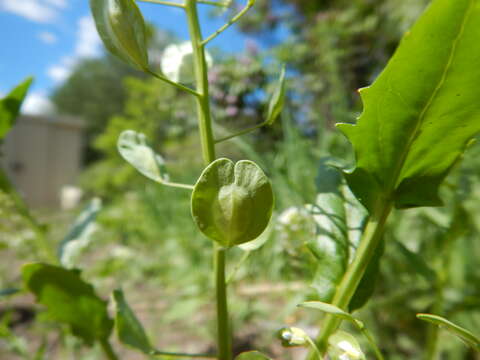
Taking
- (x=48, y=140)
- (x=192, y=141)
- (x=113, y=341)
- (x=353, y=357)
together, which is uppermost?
(x=48, y=140)

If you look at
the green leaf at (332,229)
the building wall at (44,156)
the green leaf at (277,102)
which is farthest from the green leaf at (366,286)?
the building wall at (44,156)

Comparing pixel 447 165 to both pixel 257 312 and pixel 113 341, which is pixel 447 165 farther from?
pixel 113 341

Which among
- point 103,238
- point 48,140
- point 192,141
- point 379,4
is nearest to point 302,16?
point 379,4

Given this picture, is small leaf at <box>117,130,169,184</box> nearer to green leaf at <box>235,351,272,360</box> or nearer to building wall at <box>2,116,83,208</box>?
green leaf at <box>235,351,272,360</box>

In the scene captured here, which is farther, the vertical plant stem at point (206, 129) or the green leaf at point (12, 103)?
the green leaf at point (12, 103)

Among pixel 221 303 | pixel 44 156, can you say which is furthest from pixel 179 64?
pixel 44 156

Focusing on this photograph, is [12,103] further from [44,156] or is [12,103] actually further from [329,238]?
[44,156]

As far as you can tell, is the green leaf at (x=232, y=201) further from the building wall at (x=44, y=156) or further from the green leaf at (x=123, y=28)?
the building wall at (x=44, y=156)
